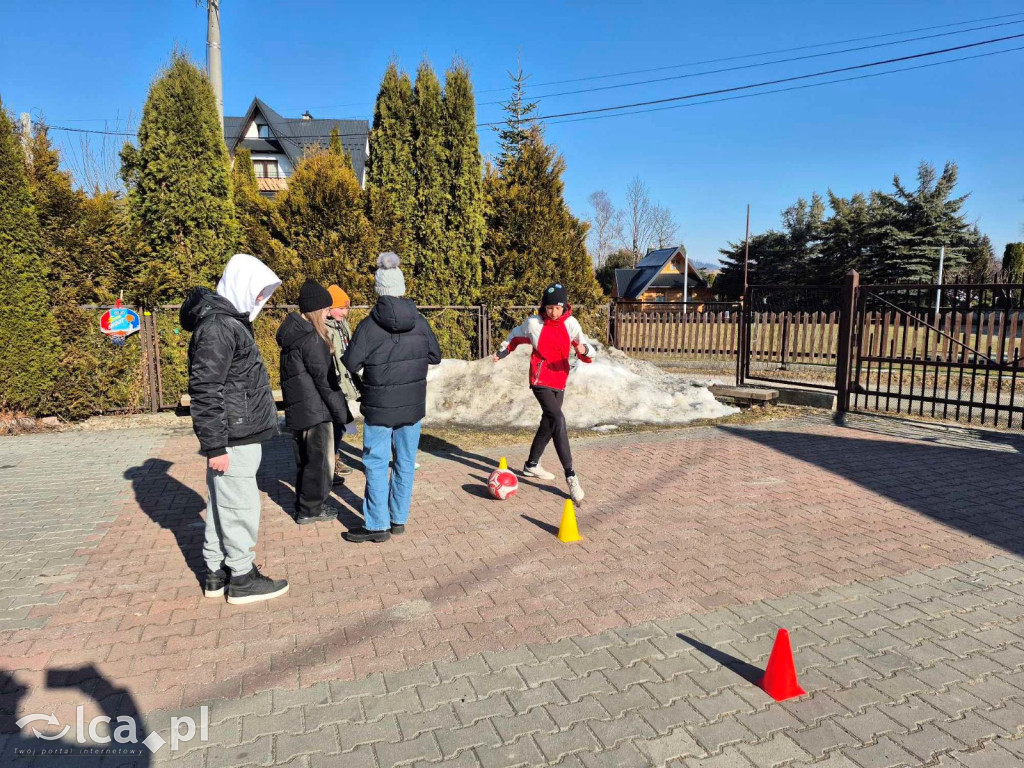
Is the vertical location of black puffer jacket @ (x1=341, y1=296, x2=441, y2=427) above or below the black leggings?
above

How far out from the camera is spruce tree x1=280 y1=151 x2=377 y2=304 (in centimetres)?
1234

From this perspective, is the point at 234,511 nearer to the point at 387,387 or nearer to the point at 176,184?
the point at 387,387

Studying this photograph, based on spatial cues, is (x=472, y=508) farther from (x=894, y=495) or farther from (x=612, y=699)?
(x=894, y=495)

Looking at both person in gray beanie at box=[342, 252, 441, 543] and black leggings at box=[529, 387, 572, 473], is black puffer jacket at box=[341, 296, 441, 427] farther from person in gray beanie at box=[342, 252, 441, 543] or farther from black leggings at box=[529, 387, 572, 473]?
black leggings at box=[529, 387, 572, 473]

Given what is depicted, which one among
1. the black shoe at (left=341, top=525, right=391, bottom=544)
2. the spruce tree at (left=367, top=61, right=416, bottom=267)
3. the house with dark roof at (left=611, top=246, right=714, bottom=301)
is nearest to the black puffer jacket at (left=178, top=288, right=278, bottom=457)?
the black shoe at (left=341, top=525, right=391, bottom=544)

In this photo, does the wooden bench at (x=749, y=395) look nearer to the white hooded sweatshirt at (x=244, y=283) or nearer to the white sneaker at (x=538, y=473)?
the white sneaker at (x=538, y=473)

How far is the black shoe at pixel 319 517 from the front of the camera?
17.8 feet

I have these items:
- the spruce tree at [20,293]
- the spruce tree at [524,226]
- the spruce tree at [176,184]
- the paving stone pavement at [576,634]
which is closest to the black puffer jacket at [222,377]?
the paving stone pavement at [576,634]

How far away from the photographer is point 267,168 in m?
45.3

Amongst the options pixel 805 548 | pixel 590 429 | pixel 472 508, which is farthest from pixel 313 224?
pixel 805 548

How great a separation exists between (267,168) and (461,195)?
36930 millimetres

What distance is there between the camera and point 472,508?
582 cm

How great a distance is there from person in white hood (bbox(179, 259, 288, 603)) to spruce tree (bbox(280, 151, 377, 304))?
8804mm

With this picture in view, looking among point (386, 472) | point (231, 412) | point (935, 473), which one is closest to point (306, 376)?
point (386, 472)
